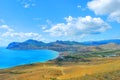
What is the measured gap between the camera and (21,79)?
225 feet

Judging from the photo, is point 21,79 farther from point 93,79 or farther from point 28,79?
point 93,79

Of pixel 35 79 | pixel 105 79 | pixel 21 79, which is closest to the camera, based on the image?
pixel 105 79

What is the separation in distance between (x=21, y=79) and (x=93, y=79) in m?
33.8

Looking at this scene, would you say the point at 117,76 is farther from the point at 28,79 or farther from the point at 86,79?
the point at 28,79

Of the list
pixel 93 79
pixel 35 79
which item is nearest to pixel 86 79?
pixel 93 79

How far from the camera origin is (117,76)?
40312 millimetres

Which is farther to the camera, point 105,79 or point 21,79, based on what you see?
point 21,79

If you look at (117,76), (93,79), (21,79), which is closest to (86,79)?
(93,79)

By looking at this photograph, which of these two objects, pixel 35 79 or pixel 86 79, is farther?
pixel 35 79

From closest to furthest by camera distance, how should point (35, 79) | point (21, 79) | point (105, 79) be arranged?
point (105, 79) < point (35, 79) < point (21, 79)

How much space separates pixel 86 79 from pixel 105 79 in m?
3.46

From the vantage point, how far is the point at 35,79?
63531 mm

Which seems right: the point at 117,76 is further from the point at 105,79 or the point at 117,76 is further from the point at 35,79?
the point at 35,79

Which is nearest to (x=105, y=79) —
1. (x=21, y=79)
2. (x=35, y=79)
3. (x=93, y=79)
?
(x=93, y=79)
